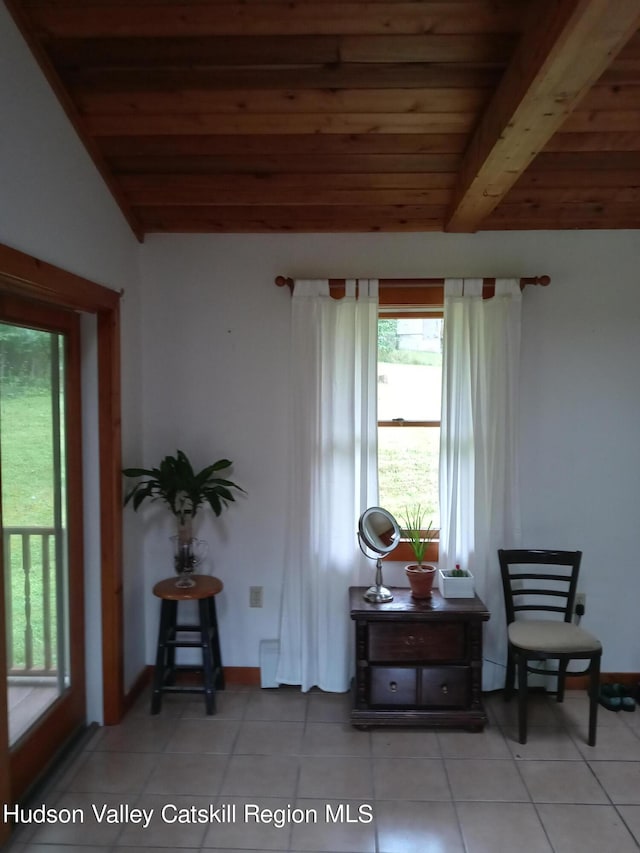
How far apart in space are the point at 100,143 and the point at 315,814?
275cm

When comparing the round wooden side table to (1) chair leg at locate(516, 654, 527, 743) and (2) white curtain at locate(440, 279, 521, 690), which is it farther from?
(1) chair leg at locate(516, 654, 527, 743)

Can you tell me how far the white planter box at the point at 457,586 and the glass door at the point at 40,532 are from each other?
1.68 meters

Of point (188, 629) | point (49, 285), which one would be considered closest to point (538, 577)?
point (188, 629)

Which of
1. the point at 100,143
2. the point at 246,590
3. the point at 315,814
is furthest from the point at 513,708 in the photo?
the point at 100,143

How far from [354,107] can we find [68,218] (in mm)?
1165

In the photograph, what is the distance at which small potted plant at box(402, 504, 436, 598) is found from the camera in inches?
121

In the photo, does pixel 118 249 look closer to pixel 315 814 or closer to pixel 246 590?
pixel 246 590

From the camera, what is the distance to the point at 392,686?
296 cm

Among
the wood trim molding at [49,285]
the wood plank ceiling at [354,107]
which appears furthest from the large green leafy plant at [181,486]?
the wood plank ceiling at [354,107]

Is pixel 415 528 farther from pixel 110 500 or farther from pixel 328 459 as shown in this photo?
pixel 110 500

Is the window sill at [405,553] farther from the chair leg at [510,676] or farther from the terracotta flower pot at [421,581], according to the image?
the chair leg at [510,676]

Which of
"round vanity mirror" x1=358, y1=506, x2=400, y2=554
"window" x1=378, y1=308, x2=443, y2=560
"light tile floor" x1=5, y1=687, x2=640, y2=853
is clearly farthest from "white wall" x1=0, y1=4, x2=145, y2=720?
"window" x1=378, y1=308, x2=443, y2=560

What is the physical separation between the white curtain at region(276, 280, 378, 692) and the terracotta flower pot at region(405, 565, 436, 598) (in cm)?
28

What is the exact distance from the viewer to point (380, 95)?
2.38m
